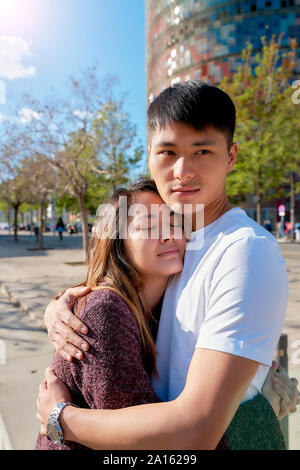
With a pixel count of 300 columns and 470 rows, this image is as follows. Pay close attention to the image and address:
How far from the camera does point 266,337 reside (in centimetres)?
95

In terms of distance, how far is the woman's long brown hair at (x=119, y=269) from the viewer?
49.4 inches

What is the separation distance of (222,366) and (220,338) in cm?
7

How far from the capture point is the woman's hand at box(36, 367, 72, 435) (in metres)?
1.24

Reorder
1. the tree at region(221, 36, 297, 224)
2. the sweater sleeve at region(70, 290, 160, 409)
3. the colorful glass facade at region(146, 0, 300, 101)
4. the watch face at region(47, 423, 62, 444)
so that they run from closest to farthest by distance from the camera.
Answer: the sweater sleeve at region(70, 290, 160, 409), the watch face at region(47, 423, 62, 444), the tree at region(221, 36, 297, 224), the colorful glass facade at region(146, 0, 300, 101)

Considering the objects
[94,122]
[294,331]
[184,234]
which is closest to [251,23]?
[94,122]

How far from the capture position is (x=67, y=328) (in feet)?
4.25

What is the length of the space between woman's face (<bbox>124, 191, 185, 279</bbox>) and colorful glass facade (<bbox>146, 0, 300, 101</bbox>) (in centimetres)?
3667

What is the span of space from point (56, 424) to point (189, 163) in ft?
→ 3.11

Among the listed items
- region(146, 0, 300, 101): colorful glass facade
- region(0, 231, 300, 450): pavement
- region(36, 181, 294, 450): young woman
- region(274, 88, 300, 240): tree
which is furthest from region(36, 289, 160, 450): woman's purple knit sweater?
region(146, 0, 300, 101): colorful glass facade

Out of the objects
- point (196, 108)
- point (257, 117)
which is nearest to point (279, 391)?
point (196, 108)

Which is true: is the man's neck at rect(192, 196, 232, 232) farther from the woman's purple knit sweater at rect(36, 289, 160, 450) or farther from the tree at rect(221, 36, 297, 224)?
the tree at rect(221, 36, 297, 224)

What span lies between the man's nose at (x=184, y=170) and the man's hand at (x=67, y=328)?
1.74 feet

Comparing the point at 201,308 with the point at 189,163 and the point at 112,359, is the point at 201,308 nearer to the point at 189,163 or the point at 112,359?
the point at 112,359
